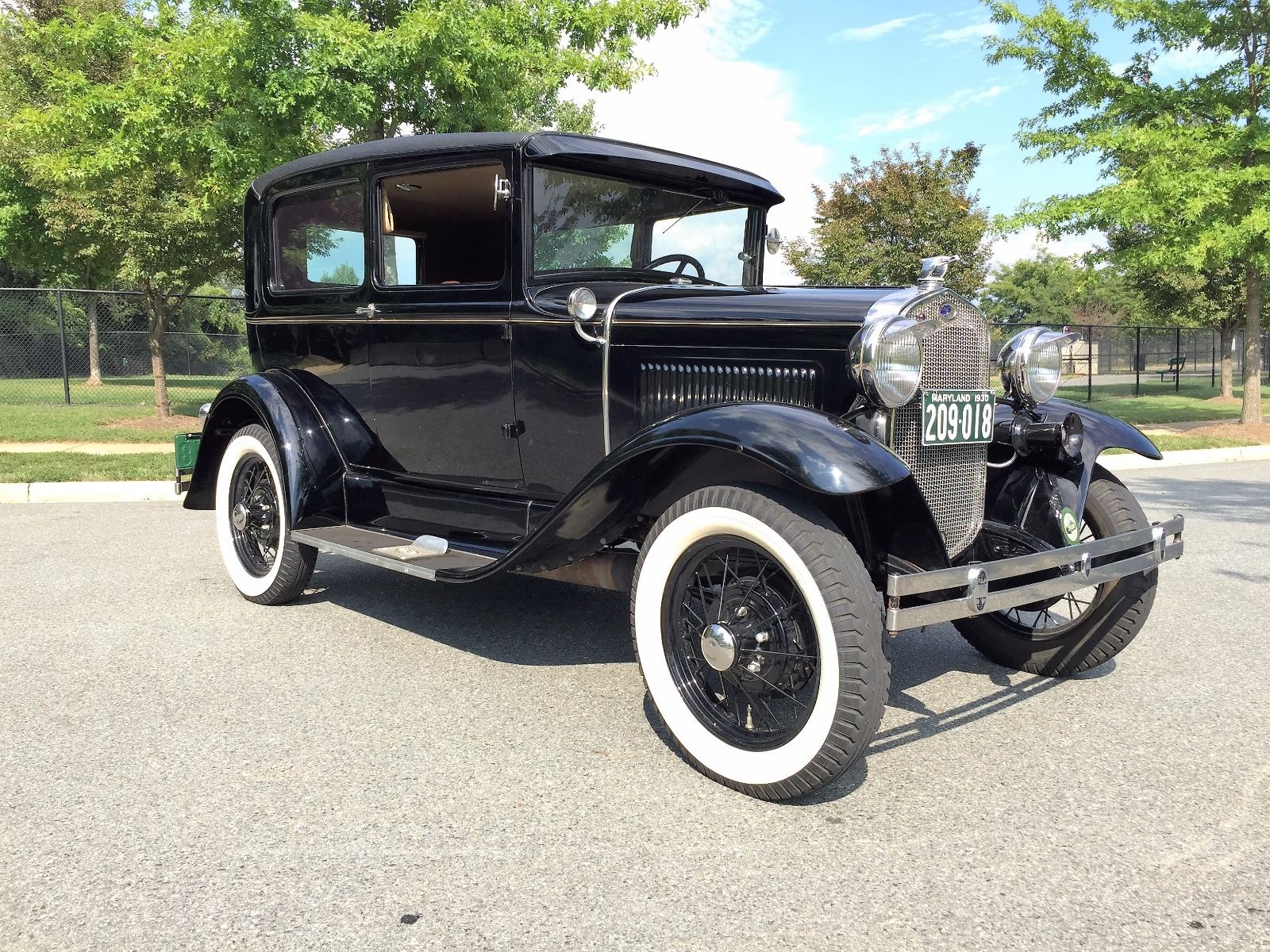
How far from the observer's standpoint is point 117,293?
13.3 meters

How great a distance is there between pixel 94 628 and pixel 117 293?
1070 cm

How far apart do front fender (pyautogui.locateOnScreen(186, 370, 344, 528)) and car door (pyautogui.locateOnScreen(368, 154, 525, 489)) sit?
0.91 ft

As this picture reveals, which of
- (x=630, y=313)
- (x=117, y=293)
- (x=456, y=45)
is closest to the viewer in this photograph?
(x=630, y=313)

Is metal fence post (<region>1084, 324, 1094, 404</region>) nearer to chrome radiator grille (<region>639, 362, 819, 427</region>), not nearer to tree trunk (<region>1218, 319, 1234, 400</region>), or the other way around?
tree trunk (<region>1218, 319, 1234, 400</region>)

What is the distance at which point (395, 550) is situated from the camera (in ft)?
12.4

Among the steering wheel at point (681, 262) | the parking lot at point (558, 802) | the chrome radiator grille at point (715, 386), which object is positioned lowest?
the parking lot at point (558, 802)

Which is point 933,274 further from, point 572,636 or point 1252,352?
point 1252,352

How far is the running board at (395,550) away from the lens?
11.6ft

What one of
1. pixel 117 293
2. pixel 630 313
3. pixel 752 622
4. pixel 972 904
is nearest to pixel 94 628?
pixel 630 313

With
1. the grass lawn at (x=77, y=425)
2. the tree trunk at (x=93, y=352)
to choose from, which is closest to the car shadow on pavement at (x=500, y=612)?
the grass lawn at (x=77, y=425)

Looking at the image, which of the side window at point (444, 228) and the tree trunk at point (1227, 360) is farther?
the tree trunk at point (1227, 360)

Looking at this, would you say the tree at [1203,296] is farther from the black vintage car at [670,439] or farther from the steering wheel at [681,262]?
the black vintage car at [670,439]

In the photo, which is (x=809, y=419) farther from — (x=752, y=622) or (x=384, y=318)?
(x=384, y=318)

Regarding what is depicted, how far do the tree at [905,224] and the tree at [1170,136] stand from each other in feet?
13.6
